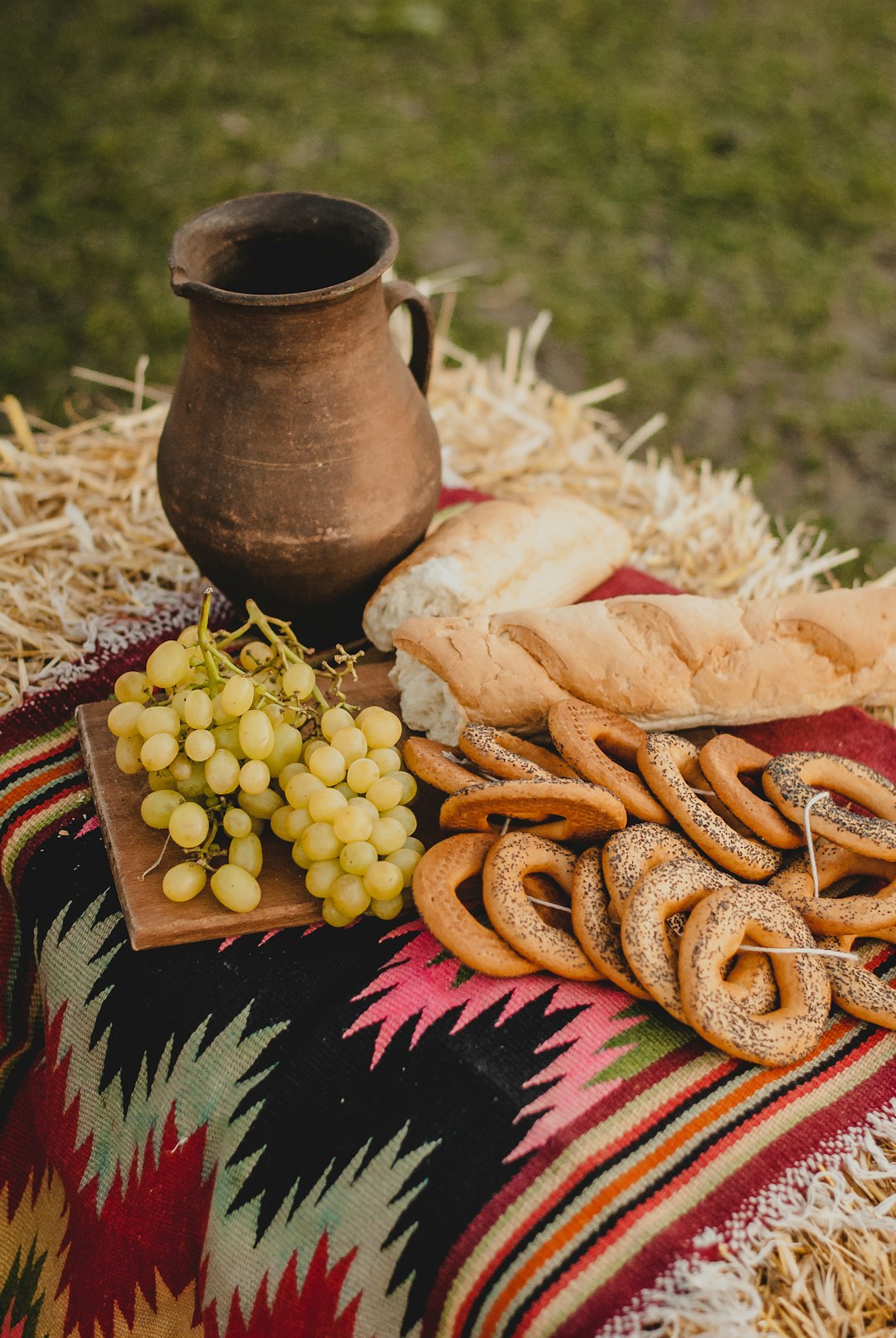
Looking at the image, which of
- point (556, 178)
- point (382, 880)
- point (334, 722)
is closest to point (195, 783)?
point (334, 722)

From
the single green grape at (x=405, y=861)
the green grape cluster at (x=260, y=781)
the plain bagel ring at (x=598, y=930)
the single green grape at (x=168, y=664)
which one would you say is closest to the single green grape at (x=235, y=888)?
the green grape cluster at (x=260, y=781)

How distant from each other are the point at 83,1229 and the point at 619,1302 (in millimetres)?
923

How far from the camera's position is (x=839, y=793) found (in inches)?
75.0

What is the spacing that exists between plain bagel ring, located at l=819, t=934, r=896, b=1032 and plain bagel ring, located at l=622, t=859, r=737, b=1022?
0.77 feet

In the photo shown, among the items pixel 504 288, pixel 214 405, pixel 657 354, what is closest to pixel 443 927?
pixel 214 405

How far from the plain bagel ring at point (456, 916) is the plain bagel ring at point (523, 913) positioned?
0.08 ft

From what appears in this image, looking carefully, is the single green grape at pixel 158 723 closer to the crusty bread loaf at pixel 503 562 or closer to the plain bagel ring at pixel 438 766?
the plain bagel ring at pixel 438 766

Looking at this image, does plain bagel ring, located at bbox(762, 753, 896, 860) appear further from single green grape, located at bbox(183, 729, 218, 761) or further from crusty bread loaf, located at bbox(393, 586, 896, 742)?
single green grape, located at bbox(183, 729, 218, 761)

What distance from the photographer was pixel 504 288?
5.00 metres

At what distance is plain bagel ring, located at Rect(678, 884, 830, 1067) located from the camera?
147 centimetres

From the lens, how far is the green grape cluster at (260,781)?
160 cm

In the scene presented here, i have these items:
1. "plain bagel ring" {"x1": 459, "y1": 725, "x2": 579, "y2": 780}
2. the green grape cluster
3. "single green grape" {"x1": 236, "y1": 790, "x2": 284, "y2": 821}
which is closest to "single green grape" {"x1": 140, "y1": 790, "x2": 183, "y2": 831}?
the green grape cluster

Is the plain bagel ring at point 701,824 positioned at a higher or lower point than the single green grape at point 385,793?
higher

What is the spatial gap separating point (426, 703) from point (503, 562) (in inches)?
15.0
